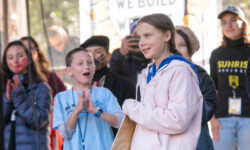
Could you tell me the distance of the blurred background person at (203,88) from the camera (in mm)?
2797

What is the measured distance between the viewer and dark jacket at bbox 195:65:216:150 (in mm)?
2790

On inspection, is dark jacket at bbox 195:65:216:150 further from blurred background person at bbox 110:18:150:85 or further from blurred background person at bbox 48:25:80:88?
blurred background person at bbox 48:25:80:88

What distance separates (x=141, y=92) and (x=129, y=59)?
1558 millimetres

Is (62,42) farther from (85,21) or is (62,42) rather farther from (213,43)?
(213,43)

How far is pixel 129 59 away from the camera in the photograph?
3.80 meters

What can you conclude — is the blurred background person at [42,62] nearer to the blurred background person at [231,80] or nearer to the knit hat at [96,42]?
the knit hat at [96,42]

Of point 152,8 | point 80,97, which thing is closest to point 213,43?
point 152,8

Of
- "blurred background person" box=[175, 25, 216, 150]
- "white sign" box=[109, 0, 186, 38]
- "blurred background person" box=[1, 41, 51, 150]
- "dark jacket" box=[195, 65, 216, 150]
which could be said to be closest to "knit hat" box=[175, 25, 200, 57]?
"blurred background person" box=[175, 25, 216, 150]

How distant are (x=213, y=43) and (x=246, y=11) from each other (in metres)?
0.63

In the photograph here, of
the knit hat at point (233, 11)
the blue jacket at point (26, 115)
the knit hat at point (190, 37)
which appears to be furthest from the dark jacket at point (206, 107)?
the blue jacket at point (26, 115)

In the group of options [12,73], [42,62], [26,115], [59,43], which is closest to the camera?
[26,115]

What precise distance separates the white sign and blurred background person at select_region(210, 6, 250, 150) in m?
0.48

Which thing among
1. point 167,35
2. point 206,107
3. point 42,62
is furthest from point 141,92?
point 42,62

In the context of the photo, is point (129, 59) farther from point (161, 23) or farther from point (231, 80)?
point (161, 23)
